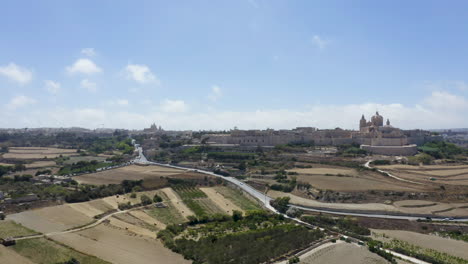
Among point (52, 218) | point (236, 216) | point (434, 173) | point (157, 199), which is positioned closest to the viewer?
point (52, 218)

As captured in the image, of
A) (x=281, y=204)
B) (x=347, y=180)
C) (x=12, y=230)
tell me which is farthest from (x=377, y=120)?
(x=12, y=230)

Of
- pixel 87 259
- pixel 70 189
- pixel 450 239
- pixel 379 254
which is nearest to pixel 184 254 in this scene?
pixel 87 259

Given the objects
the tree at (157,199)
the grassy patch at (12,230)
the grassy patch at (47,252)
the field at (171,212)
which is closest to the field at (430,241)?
the field at (171,212)

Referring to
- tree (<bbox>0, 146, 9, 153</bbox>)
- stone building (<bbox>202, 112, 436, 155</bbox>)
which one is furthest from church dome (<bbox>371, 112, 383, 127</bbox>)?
tree (<bbox>0, 146, 9, 153</bbox>)

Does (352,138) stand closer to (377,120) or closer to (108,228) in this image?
(377,120)

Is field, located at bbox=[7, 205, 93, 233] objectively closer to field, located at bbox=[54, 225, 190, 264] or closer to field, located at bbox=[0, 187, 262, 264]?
field, located at bbox=[0, 187, 262, 264]

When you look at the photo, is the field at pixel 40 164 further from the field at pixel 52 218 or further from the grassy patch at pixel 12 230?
the grassy patch at pixel 12 230

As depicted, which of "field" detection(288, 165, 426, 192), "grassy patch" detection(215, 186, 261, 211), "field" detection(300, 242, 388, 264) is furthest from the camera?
"field" detection(288, 165, 426, 192)
